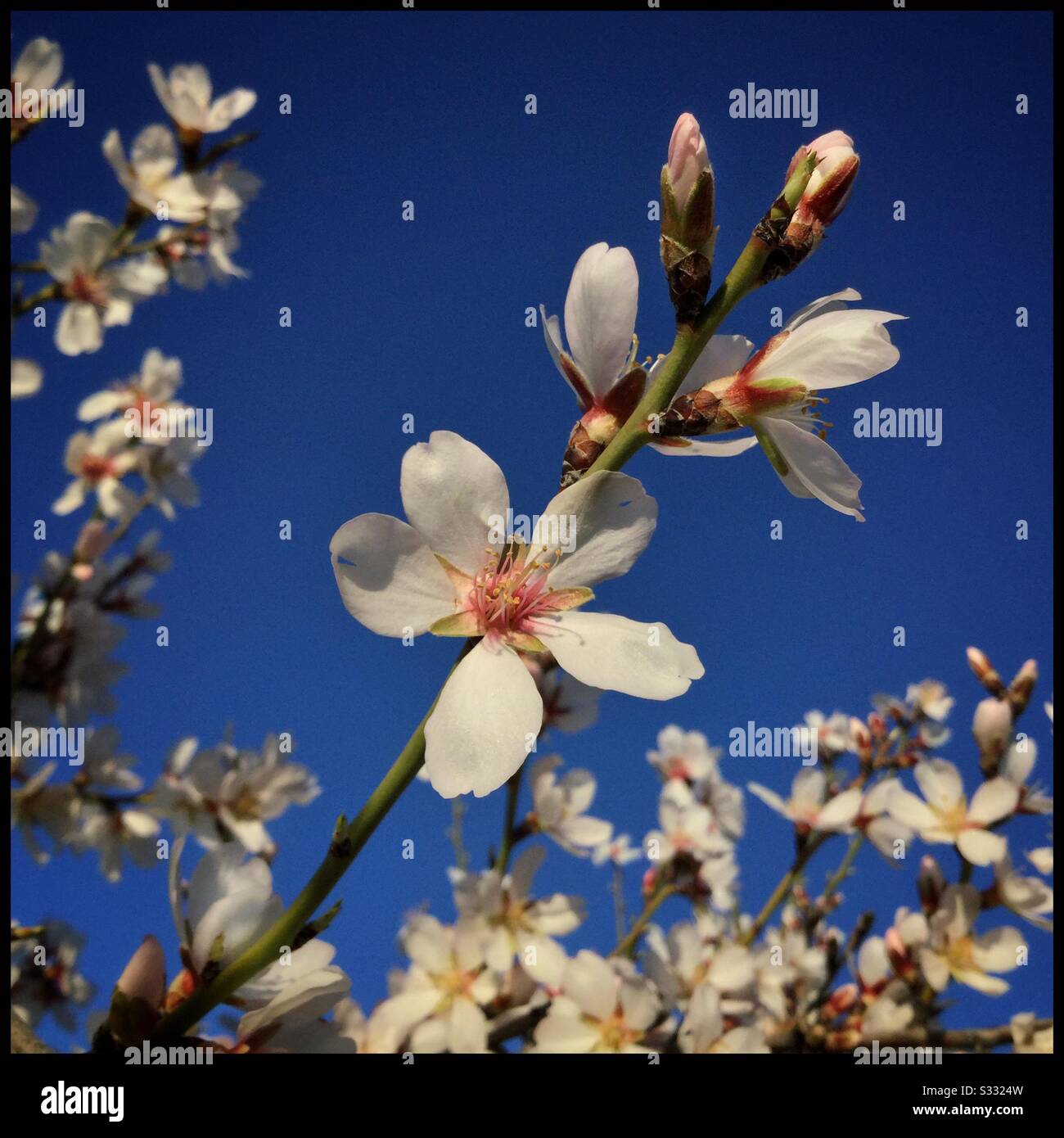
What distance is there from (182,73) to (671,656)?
9.15ft

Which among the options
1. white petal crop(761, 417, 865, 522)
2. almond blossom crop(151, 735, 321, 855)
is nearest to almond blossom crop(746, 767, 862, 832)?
almond blossom crop(151, 735, 321, 855)

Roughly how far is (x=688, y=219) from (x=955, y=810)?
7.50ft

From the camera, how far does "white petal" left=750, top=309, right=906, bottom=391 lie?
911 millimetres

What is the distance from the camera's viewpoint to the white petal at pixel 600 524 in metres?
0.87

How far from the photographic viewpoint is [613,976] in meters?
2.05

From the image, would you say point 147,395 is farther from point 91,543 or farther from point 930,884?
point 930,884

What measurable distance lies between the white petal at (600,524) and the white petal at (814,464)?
0.64 feet

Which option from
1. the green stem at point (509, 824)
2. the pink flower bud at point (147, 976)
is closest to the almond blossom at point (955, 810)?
the green stem at point (509, 824)

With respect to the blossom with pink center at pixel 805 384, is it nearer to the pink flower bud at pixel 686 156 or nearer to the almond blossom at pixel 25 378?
the pink flower bud at pixel 686 156

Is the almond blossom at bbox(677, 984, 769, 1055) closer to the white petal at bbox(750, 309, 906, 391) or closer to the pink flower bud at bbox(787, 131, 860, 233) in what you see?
the white petal at bbox(750, 309, 906, 391)

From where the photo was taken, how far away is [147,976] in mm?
925

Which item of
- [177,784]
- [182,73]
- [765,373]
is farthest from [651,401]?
[182,73]
